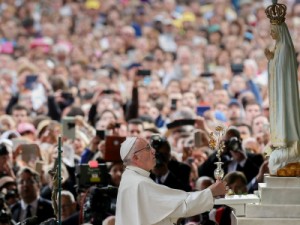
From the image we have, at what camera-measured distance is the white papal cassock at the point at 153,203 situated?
19391 millimetres

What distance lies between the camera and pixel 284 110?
68.1 ft

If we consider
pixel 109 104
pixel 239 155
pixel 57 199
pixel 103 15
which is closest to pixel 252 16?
pixel 103 15

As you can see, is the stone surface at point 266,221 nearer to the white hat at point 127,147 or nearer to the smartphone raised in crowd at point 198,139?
the white hat at point 127,147

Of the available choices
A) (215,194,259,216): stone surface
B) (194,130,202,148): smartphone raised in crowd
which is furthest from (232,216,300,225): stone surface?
(194,130,202,148): smartphone raised in crowd

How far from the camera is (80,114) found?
3425cm

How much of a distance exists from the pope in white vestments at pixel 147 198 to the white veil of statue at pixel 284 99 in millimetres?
1516

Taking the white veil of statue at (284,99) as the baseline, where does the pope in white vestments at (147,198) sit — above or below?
below

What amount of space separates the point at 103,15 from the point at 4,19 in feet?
9.04

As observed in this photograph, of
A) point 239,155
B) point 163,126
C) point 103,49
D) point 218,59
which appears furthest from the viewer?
point 103,49

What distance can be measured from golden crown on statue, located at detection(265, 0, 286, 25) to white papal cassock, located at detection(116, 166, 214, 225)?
258cm

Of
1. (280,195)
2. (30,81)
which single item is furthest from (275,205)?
(30,81)

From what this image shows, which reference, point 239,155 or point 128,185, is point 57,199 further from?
point 239,155

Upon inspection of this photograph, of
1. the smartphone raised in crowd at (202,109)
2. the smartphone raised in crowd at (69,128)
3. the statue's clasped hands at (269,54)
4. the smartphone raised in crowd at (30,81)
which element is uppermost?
the smartphone raised in crowd at (30,81)

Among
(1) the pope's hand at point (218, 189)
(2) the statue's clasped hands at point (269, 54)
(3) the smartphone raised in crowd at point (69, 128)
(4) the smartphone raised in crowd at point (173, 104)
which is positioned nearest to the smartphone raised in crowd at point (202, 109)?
(4) the smartphone raised in crowd at point (173, 104)
